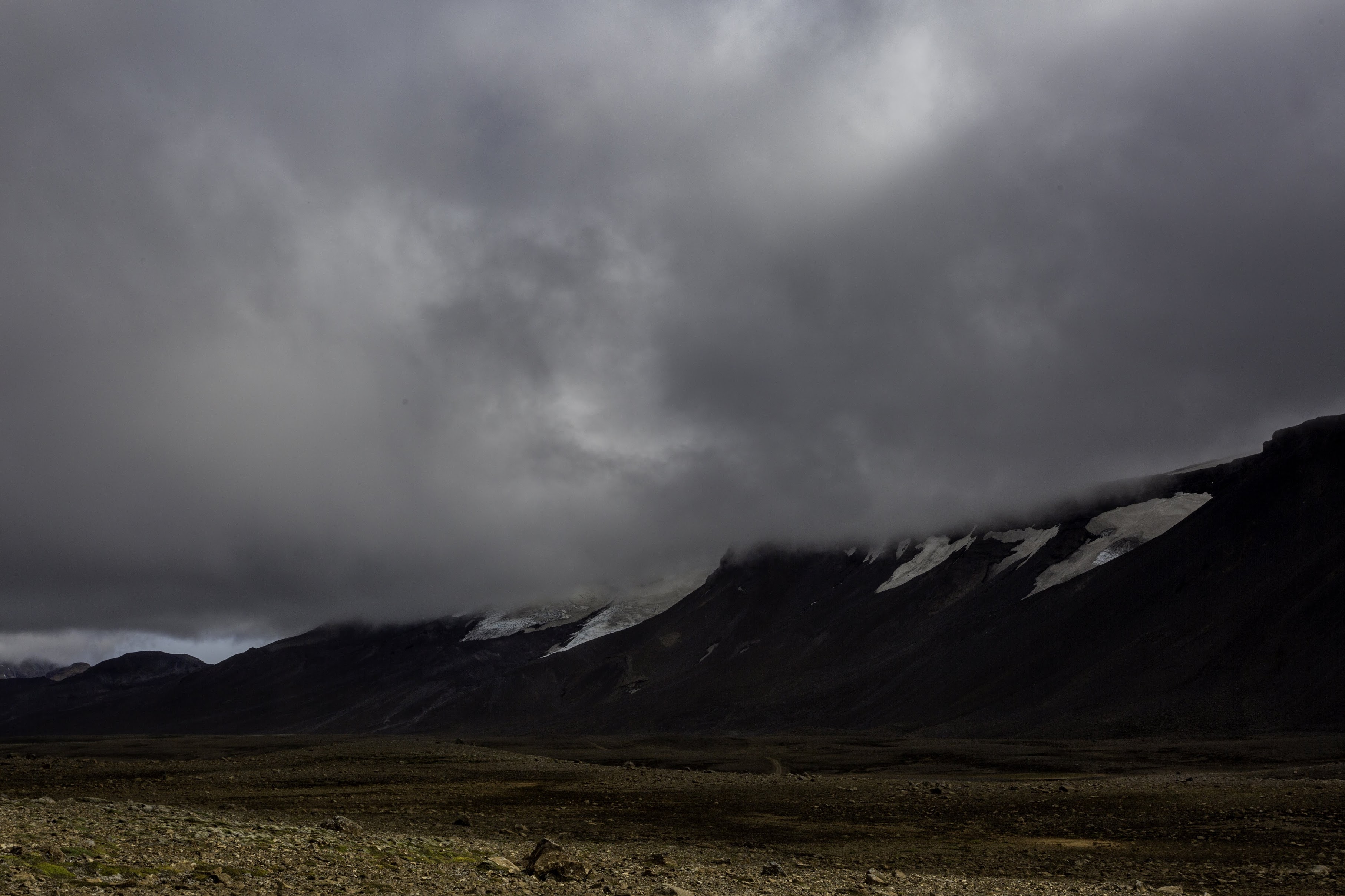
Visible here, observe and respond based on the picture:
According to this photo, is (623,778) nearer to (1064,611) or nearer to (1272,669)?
(1272,669)

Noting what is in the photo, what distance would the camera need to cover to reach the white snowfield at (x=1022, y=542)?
523ft

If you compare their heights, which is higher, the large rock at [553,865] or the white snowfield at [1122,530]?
the white snowfield at [1122,530]

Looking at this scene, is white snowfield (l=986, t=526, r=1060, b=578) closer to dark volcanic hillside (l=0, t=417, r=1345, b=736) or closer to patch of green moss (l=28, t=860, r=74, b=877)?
dark volcanic hillside (l=0, t=417, r=1345, b=736)

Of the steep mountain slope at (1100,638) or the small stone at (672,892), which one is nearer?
the small stone at (672,892)

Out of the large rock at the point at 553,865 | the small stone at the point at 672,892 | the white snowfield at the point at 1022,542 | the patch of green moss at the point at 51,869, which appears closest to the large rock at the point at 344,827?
the large rock at the point at 553,865

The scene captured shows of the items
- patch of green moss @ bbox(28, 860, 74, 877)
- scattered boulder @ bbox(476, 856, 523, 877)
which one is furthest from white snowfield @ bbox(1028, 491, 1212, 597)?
patch of green moss @ bbox(28, 860, 74, 877)

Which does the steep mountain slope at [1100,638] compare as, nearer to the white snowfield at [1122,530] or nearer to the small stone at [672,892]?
the white snowfield at [1122,530]

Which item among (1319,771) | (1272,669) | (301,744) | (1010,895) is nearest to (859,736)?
(1272,669)

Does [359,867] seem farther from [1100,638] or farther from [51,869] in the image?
[1100,638]

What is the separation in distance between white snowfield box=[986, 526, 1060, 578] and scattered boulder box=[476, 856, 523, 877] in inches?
5865

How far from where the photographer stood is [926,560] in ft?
595

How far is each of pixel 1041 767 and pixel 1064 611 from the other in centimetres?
6571

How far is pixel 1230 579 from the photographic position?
4331 inches

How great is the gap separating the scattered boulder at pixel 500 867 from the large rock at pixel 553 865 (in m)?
0.26
